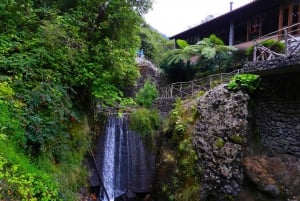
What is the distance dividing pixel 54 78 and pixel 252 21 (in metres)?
15.1

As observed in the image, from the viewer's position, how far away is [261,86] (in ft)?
28.8

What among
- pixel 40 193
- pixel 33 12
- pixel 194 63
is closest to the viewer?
pixel 40 193

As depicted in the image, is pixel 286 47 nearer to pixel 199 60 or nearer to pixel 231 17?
pixel 199 60

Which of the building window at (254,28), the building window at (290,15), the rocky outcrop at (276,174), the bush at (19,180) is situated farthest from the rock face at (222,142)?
the building window at (254,28)

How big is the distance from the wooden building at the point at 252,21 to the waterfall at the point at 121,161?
9088 millimetres

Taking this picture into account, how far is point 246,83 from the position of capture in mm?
8883

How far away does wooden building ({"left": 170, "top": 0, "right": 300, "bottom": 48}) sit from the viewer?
14.6 meters

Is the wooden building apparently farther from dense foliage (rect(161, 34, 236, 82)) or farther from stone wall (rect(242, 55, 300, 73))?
stone wall (rect(242, 55, 300, 73))

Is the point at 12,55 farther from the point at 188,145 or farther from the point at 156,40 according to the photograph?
the point at 156,40

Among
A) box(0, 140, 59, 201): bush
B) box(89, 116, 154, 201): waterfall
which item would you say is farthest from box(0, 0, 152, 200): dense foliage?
box(89, 116, 154, 201): waterfall

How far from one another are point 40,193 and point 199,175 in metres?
5.54

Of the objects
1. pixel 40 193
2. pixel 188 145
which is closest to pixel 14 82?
Answer: pixel 40 193

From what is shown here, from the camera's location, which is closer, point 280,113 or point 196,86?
point 280,113

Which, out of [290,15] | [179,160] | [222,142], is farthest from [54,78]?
[290,15]
